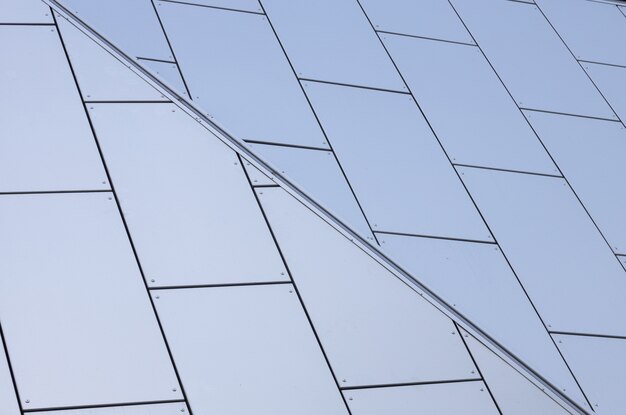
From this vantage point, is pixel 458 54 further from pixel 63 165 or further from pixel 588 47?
pixel 63 165

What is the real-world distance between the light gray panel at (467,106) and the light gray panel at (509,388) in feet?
5.14

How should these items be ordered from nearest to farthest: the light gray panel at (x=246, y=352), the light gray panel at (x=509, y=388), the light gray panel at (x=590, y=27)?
the light gray panel at (x=246, y=352)
the light gray panel at (x=509, y=388)
the light gray panel at (x=590, y=27)

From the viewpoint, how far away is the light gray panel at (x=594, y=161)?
676cm

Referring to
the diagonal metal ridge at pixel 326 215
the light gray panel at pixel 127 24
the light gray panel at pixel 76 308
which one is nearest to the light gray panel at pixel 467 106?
the diagonal metal ridge at pixel 326 215

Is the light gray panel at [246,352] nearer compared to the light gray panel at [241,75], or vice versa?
the light gray panel at [246,352]

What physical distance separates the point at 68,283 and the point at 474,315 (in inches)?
82.1

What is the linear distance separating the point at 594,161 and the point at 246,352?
3281mm

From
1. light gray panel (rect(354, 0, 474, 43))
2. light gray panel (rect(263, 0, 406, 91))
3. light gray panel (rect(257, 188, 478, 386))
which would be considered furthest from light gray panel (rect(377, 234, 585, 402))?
light gray panel (rect(354, 0, 474, 43))

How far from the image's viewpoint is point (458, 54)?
7.62 meters

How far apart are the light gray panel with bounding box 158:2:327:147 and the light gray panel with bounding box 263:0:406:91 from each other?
0.13 metres

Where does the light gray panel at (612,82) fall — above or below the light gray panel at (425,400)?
above

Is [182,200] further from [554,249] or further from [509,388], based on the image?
[554,249]

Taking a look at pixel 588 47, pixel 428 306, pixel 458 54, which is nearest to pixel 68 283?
pixel 428 306

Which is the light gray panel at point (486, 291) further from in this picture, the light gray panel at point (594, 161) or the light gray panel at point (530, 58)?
the light gray panel at point (530, 58)
